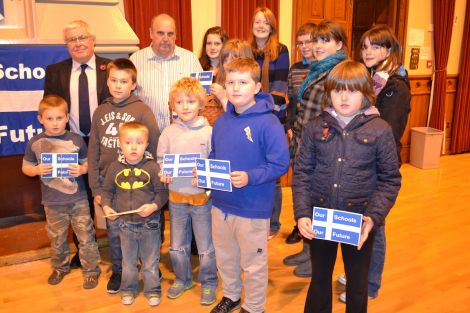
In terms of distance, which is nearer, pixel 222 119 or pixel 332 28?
pixel 222 119

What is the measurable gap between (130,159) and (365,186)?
1.35m

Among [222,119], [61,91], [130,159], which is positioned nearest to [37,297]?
[130,159]

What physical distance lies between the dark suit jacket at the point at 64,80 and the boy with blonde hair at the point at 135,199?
0.57 meters

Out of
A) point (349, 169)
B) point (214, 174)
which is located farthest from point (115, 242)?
point (349, 169)

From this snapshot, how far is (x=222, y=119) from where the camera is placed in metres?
2.40

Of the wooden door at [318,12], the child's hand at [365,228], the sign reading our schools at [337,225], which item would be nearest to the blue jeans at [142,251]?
the sign reading our schools at [337,225]

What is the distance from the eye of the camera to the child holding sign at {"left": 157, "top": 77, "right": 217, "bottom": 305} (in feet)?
8.32

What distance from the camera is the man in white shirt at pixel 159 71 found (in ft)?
10.3

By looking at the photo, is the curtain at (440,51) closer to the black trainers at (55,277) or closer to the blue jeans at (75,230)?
the blue jeans at (75,230)

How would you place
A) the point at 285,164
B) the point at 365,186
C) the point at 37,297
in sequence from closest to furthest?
the point at 365,186 < the point at 285,164 < the point at 37,297

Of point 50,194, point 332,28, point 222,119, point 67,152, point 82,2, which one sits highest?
point 82,2

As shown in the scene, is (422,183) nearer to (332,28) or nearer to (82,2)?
(332,28)

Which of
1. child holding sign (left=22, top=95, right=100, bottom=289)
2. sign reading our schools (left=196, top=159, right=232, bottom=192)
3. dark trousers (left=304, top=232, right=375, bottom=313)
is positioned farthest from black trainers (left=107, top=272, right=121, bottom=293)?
dark trousers (left=304, top=232, right=375, bottom=313)

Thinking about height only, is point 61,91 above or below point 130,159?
above
